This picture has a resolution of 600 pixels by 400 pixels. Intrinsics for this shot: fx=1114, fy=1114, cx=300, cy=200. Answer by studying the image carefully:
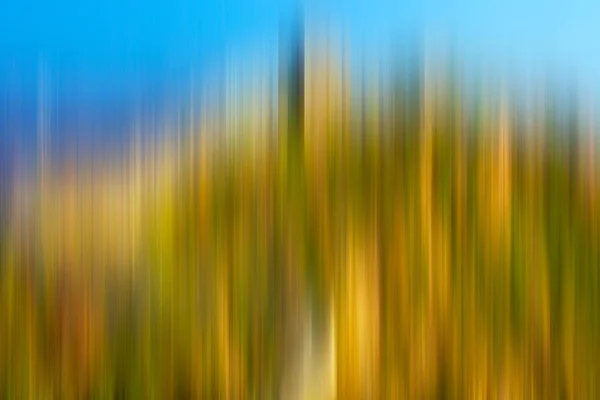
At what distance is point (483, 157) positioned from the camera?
1.45 metres

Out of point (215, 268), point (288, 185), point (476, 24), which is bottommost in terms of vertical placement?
point (215, 268)

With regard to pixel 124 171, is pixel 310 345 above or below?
below

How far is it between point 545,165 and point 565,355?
25 centimetres

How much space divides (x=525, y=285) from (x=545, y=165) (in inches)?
6.2

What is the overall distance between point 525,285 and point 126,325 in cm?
52

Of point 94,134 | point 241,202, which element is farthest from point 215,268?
point 94,134

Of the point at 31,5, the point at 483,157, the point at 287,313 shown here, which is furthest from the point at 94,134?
the point at 483,157

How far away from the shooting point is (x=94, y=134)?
141cm

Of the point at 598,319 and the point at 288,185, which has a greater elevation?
the point at 288,185

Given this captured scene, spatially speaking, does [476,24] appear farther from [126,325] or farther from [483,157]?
[126,325]

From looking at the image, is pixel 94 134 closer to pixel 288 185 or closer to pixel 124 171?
pixel 124 171

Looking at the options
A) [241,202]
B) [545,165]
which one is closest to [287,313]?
[241,202]

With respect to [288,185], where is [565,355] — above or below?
below

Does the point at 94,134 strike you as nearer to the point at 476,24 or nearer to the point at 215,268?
the point at 215,268
